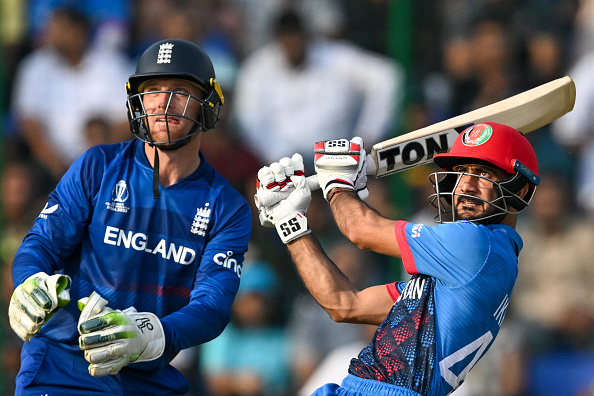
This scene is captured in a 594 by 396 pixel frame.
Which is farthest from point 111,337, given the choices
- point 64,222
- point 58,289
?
point 64,222

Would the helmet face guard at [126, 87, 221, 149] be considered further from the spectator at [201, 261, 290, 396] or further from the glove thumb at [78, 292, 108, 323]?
the spectator at [201, 261, 290, 396]

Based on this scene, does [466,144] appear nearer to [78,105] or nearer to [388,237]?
[388,237]

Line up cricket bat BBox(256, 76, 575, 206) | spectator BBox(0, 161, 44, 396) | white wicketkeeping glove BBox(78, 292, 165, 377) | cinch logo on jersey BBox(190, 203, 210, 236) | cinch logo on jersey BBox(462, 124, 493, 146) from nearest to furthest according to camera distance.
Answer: white wicketkeeping glove BBox(78, 292, 165, 377)
cinch logo on jersey BBox(462, 124, 493, 146)
cinch logo on jersey BBox(190, 203, 210, 236)
cricket bat BBox(256, 76, 575, 206)
spectator BBox(0, 161, 44, 396)

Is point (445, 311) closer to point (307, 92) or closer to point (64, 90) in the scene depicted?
point (307, 92)

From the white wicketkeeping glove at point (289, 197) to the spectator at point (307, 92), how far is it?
9.33ft

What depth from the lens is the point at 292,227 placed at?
162 inches

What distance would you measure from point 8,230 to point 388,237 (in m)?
4.55

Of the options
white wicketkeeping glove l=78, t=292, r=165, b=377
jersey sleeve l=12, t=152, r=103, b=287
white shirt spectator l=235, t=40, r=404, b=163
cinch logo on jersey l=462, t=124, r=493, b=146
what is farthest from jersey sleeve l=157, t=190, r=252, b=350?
white shirt spectator l=235, t=40, r=404, b=163

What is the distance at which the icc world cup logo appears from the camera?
392 cm

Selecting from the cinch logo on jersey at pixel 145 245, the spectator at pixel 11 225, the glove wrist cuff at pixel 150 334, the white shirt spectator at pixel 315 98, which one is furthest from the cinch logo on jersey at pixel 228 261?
the spectator at pixel 11 225

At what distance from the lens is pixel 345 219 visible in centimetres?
393

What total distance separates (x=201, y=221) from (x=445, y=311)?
1.25 meters

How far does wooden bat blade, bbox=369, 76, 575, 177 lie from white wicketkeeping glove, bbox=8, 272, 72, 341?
5.76 ft

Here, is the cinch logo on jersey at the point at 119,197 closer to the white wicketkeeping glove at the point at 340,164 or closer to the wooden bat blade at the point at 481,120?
the white wicketkeeping glove at the point at 340,164
